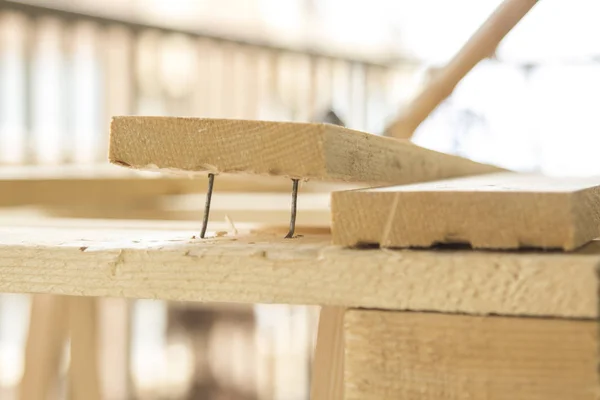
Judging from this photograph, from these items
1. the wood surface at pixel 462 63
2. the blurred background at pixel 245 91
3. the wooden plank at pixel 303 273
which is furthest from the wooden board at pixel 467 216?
the blurred background at pixel 245 91

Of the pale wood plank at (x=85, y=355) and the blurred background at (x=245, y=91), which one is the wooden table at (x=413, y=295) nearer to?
the pale wood plank at (x=85, y=355)

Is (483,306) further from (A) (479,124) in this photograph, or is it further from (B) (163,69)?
(A) (479,124)

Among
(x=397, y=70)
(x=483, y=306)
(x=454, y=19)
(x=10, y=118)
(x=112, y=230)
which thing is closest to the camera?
(x=483, y=306)

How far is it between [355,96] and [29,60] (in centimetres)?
241

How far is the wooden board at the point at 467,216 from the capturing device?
1.86 ft

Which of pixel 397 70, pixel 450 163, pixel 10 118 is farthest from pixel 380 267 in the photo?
pixel 397 70

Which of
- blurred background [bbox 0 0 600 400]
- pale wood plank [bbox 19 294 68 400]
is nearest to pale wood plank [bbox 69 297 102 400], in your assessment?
pale wood plank [bbox 19 294 68 400]

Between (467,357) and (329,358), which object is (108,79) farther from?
(467,357)

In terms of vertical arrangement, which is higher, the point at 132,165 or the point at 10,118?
the point at 10,118

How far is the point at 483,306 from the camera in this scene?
1.82 feet

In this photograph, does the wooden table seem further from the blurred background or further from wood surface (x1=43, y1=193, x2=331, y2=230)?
the blurred background

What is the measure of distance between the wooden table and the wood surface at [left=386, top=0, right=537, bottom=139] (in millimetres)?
557

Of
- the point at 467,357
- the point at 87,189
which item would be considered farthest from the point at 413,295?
the point at 87,189

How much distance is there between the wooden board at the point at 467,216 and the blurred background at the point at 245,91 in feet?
6.46
